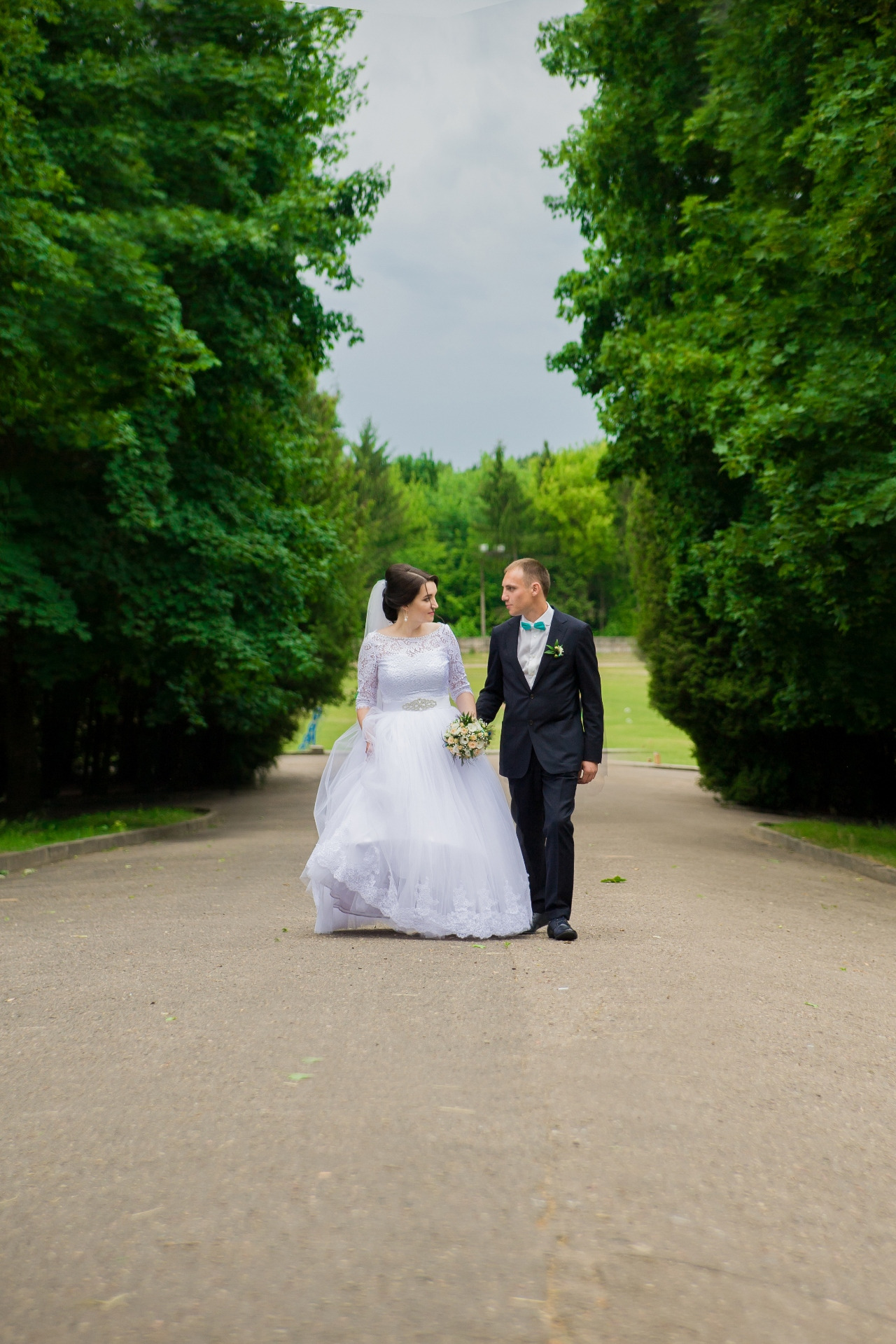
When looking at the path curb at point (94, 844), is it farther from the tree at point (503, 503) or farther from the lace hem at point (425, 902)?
the tree at point (503, 503)

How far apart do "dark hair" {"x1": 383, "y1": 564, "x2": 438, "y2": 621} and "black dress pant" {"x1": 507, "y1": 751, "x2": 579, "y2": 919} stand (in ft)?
4.41

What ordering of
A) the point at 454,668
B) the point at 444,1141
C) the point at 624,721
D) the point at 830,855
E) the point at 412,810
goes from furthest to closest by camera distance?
the point at 624,721
the point at 830,855
the point at 454,668
the point at 412,810
the point at 444,1141

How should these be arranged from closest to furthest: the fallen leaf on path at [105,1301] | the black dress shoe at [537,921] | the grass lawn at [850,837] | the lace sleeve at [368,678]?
the fallen leaf on path at [105,1301] → the black dress shoe at [537,921] → the lace sleeve at [368,678] → the grass lawn at [850,837]

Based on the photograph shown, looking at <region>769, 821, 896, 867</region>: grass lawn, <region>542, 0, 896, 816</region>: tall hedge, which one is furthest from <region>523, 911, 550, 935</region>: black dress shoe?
<region>769, 821, 896, 867</region>: grass lawn

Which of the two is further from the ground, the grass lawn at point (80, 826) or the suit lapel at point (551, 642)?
the suit lapel at point (551, 642)

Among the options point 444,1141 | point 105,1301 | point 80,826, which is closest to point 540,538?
point 80,826

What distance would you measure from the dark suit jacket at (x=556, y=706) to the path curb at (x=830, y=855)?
6.92m

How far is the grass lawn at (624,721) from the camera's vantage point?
4881 cm

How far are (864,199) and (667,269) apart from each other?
26.0ft

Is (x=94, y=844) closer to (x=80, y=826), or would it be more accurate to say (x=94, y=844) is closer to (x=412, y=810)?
(x=80, y=826)

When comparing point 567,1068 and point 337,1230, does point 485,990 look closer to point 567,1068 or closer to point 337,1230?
point 567,1068

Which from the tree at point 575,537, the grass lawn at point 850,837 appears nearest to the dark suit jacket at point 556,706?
the grass lawn at point 850,837

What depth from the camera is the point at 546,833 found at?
313 inches

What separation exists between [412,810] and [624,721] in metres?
57.0
